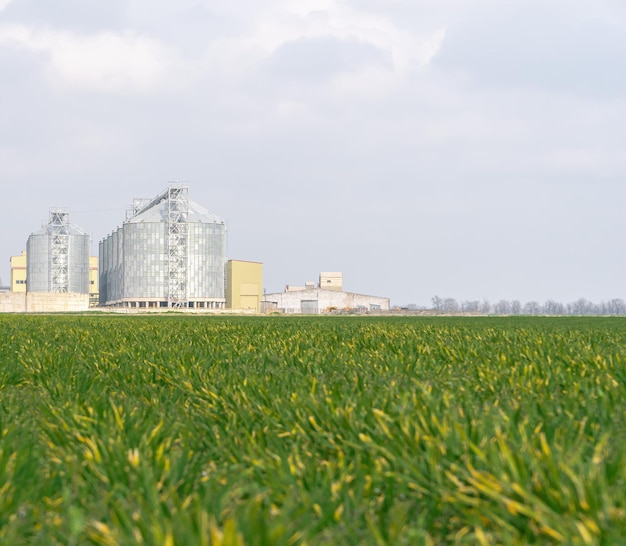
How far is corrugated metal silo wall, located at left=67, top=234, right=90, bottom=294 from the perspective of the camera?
389ft

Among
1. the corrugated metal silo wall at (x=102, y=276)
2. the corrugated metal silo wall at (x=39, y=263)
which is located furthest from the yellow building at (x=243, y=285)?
the corrugated metal silo wall at (x=39, y=263)

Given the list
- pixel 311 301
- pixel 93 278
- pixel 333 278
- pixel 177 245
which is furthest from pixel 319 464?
pixel 93 278

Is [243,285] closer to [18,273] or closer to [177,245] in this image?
[177,245]

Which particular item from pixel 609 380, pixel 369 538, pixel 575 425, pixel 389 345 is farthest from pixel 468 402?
pixel 389 345

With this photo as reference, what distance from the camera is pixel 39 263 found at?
11781 cm

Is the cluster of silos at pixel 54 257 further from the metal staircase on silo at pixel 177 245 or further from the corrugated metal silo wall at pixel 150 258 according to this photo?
the metal staircase on silo at pixel 177 245

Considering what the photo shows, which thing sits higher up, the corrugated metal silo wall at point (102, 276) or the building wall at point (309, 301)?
the corrugated metal silo wall at point (102, 276)

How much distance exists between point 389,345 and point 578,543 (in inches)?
314

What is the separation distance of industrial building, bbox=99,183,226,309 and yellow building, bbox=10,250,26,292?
46.5m

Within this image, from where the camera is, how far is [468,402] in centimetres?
408

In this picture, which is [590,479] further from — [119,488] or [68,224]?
[68,224]

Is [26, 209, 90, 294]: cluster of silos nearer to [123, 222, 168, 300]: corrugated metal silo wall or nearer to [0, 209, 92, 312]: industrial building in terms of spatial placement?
[0, 209, 92, 312]: industrial building

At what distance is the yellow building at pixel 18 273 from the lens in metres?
145

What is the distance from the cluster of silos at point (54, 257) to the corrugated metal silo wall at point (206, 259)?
25175 mm
